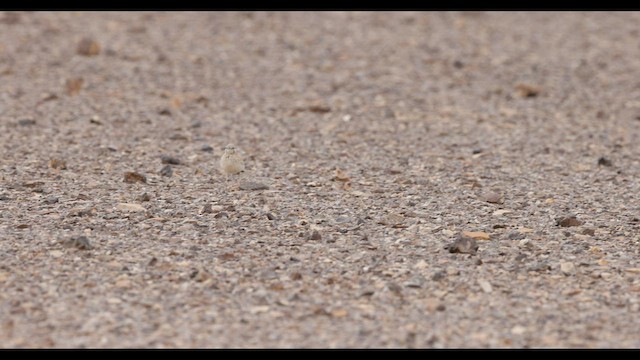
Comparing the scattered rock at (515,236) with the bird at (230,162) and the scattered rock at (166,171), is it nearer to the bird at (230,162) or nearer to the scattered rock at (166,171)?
the bird at (230,162)

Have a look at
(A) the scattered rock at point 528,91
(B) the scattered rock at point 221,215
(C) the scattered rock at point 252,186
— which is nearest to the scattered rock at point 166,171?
(C) the scattered rock at point 252,186

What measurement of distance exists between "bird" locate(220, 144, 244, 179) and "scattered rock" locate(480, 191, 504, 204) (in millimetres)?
1772

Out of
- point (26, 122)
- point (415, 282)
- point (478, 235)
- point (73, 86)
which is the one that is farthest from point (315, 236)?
point (73, 86)

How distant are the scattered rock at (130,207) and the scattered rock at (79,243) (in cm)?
72

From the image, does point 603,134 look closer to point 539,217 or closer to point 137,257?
point 539,217

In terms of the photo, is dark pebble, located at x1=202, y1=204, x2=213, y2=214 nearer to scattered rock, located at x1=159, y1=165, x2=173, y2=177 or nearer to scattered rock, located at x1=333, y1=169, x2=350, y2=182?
scattered rock, located at x1=159, y1=165, x2=173, y2=177

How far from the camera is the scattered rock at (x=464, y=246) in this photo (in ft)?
20.6

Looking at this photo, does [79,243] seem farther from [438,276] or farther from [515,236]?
[515,236]

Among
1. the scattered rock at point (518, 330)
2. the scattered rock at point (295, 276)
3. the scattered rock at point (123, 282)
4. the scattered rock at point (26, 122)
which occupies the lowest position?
the scattered rock at point (518, 330)

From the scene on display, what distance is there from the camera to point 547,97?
10742 mm

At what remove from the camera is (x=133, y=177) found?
7656 millimetres

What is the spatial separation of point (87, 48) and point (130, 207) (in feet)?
16.7

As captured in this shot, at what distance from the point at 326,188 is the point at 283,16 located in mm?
6364

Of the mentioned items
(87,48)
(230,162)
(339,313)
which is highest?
(87,48)
